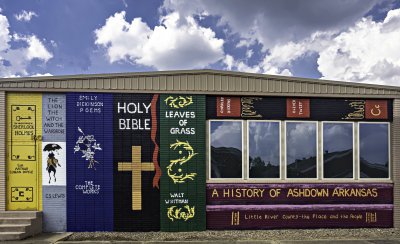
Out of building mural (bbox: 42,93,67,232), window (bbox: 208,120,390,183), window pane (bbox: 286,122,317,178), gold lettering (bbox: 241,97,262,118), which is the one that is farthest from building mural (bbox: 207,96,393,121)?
building mural (bbox: 42,93,67,232)

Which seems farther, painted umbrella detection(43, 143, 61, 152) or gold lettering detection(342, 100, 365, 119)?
gold lettering detection(342, 100, 365, 119)

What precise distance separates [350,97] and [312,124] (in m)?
1.48

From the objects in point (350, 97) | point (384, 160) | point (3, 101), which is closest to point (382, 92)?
point (350, 97)

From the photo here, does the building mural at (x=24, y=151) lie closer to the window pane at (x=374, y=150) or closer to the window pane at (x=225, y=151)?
the window pane at (x=225, y=151)

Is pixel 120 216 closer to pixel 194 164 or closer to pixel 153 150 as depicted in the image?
pixel 153 150

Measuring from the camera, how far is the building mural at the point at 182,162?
6516mm

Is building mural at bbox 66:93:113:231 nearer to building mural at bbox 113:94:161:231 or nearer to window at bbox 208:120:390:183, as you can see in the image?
building mural at bbox 113:94:161:231

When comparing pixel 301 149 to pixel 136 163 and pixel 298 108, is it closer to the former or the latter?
pixel 298 108

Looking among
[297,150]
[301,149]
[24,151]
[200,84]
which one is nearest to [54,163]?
[24,151]

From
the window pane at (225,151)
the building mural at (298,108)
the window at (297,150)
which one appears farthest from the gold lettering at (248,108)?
the window pane at (225,151)

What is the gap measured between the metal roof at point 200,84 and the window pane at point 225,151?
1143 mm

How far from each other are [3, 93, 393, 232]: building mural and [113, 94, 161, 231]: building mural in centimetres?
3

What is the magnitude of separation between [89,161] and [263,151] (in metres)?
5.30

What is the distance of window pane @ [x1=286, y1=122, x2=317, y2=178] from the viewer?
6820 millimetres
